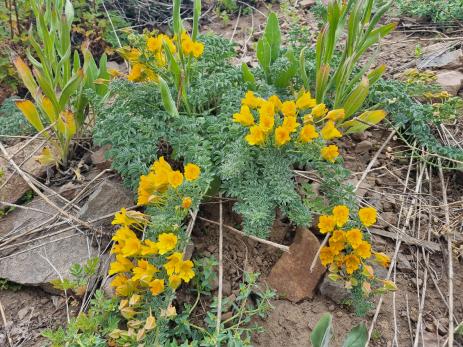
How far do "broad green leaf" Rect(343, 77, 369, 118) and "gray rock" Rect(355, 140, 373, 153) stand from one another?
0.82 ft

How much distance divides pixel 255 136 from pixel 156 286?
27.3 inches

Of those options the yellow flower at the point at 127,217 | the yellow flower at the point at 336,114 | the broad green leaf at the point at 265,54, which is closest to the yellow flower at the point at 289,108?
the yellow flower at the point at 336,114

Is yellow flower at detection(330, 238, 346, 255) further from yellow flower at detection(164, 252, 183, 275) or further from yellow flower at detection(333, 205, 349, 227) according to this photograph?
yellow flower at detection(164, 252, 183, 275)

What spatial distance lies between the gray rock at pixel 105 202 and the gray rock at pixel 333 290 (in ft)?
3.11

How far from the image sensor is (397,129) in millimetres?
2242

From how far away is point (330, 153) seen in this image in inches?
66.0

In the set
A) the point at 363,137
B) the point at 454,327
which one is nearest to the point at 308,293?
the point at 454,327

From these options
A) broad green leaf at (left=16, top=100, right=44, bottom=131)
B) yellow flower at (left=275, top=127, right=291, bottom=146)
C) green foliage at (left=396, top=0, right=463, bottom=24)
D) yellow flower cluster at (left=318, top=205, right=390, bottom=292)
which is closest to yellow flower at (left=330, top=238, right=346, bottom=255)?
yellow flower cluster at (left=318, top=205, right=390, bottom=292)

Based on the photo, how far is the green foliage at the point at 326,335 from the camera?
4.25 feet

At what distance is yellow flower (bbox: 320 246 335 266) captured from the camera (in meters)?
1.63

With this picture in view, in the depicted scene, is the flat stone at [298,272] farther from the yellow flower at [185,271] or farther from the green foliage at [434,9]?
the green foliage at [434,9]

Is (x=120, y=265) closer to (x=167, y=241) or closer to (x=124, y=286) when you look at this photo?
(x=124, y=286)

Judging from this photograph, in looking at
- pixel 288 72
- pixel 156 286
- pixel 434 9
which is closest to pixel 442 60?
pixel 434 9

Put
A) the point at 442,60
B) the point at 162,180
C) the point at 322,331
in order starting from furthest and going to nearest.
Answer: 1. the point at 442,60
2. the point at 162,180
3. the point at 322,331
